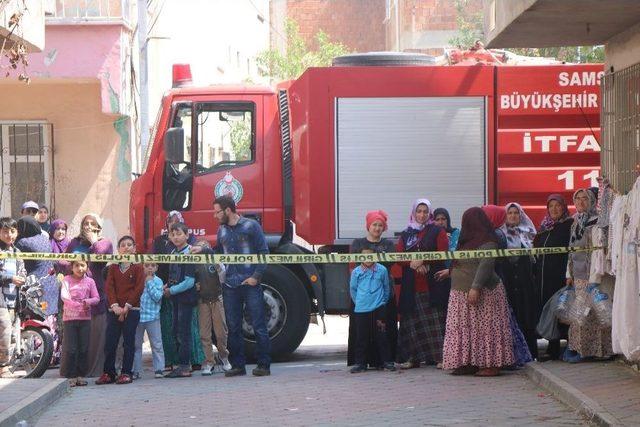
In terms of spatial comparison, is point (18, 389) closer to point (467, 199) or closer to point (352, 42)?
point (467, 199)

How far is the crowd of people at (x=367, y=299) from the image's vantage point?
1205cm

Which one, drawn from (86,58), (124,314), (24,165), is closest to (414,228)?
(124,314)

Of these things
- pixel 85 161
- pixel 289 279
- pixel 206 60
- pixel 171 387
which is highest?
pixel 206 60

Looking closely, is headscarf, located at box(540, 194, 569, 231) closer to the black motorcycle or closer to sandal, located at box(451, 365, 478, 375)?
sandal, located at box(451, 365, 478, 375)

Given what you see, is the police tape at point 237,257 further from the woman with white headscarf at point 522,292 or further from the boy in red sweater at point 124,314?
the woman with white headscarf at point 522,292

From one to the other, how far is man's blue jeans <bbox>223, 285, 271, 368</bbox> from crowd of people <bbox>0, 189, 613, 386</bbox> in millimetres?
12

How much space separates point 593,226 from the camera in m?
12.3

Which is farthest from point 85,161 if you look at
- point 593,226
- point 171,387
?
point 593,226

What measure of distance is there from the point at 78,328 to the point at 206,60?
18837 millimetres

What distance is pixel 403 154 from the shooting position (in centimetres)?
1395

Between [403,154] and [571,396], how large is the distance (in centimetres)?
451

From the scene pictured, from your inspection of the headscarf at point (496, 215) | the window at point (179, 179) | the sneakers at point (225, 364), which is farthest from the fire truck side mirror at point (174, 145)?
the headscarf at point (496, 215)

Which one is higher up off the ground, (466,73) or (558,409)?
(466,73)

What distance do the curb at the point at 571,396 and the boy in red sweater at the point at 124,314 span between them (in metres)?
3.74
